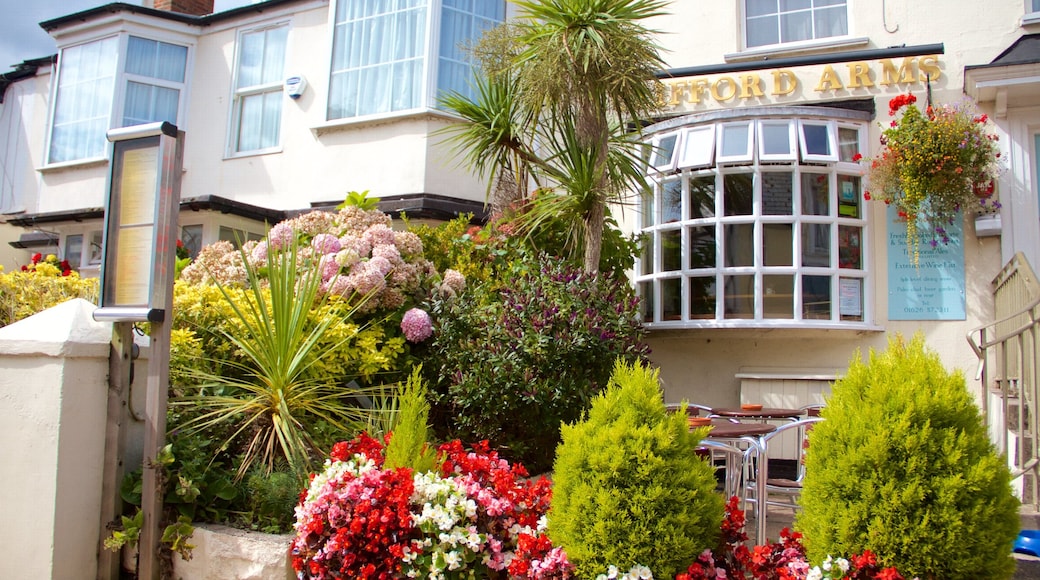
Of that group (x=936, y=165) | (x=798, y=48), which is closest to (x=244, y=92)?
(x=798, y=48)

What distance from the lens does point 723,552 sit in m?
3.27

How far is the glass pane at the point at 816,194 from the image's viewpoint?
736cm

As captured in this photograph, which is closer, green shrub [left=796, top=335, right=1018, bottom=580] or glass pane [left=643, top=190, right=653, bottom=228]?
green shrub [left=796, top=335, right=1018, bottom=580]

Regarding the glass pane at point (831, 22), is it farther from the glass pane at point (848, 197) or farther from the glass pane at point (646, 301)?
the glass pane at point (646, 301)

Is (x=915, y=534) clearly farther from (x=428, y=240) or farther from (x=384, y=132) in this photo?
(x=384, y=132)

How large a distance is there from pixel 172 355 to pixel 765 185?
5.42 metres

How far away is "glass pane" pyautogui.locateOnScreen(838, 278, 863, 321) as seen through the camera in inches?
286

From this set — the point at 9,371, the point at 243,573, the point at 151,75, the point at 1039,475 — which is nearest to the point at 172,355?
the point at 9,371

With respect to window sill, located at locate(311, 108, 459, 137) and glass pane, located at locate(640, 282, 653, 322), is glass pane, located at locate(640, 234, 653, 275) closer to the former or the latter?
glass pane, located at locate(640, 282, 653, 322)

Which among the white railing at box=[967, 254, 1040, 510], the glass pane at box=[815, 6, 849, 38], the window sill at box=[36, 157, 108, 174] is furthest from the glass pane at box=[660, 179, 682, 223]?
the window sill at box=[36, 157, 108, 174]

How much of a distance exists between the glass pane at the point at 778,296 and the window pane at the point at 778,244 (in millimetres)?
159

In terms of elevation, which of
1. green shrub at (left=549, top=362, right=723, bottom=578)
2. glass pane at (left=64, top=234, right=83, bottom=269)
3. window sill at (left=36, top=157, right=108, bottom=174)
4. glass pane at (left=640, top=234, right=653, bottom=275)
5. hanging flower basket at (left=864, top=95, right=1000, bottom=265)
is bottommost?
green shrub at (left=549, top=362, right=723, bottom=578)

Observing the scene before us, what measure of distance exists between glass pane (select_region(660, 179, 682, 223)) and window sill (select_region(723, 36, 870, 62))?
5.47 ft

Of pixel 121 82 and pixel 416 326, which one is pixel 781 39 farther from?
pixel 121 82
